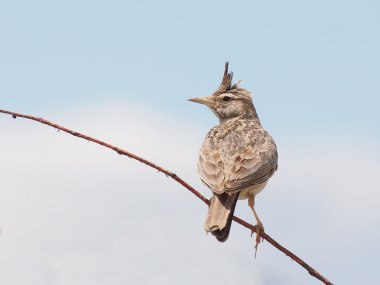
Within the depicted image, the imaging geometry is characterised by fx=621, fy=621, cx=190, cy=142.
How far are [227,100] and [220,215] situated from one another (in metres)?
3.98

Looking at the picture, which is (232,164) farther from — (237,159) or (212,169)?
(212,169)

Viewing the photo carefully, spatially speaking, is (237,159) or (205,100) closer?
(237,159)

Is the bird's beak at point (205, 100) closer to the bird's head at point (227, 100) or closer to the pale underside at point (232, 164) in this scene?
the bird's head at point (227, 100)

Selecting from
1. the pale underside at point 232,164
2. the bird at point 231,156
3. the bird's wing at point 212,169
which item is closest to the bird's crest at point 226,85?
the bird at point 231,156

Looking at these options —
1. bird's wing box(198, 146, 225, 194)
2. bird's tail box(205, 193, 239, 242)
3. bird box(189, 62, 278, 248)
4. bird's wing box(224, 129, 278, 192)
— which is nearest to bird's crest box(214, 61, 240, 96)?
bird box(189, 62, 278, 248)

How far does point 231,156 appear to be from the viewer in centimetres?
752

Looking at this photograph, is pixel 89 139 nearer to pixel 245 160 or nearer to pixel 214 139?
pixel 245 160

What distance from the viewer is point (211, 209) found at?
597 cm

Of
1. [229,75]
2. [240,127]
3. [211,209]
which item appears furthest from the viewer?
[229,75]

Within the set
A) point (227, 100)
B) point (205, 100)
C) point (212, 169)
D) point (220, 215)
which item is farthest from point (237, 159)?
point (227, 100)

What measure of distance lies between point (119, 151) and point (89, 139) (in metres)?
0.23

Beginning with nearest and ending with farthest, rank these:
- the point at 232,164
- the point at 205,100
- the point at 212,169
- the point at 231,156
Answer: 1. the point at 212,169
2. the point at 232,164
3. the point at 231,156
4. the point at 205,100

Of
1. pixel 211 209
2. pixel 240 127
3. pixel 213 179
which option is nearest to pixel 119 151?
pixel 211 209

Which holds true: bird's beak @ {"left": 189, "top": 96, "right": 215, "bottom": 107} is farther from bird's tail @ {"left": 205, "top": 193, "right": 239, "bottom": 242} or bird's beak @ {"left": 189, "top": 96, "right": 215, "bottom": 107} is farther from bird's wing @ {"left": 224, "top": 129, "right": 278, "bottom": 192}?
bird's tail @ {"left": 205, "top": 193, "right": 239, "bottom": 242}
